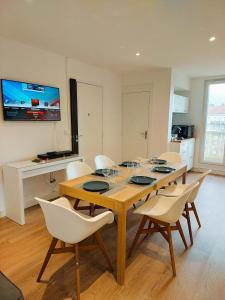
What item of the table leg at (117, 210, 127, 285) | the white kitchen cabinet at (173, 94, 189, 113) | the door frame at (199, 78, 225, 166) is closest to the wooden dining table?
the table leg at (117, 210, 127, 285)

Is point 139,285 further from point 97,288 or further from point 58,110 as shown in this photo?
point 58,110

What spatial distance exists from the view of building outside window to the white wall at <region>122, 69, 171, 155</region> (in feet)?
4.88

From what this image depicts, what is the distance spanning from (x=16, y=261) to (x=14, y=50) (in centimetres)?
263

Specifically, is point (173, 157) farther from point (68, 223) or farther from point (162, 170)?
point (68, 223)

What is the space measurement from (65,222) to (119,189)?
0.60 m

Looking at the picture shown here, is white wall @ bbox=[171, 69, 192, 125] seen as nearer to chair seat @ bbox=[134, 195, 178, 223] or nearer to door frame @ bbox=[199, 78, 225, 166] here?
door frame @ bbox=[199, 78, 225, 166]

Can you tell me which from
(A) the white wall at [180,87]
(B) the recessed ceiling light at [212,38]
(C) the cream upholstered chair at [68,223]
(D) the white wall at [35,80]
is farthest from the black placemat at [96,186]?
(A) the white wall at [180,87]

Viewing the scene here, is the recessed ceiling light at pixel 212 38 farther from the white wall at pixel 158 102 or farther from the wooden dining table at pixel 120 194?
the wooden dining table at pixel 120 194

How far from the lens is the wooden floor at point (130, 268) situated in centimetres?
167

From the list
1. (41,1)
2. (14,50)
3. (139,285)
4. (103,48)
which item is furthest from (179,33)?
(139,285)

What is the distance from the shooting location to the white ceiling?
75.5 inches

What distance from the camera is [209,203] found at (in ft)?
11.3

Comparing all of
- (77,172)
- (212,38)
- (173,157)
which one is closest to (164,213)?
(77,172)

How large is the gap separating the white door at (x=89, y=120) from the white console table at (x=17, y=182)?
1299mm
